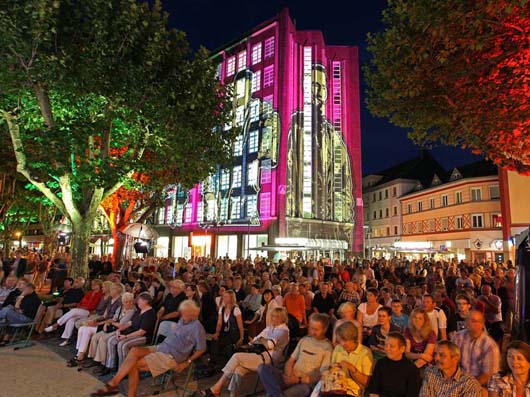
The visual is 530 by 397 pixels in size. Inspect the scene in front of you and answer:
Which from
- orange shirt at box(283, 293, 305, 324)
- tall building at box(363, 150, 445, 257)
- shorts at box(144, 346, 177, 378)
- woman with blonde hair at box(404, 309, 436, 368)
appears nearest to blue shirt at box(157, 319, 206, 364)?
shorts at box(144, 346, 177, 378)

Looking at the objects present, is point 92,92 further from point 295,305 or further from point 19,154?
point 295,305

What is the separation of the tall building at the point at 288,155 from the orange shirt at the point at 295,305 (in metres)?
25.1

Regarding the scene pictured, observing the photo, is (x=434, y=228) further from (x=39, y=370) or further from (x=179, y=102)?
(x=39, y=370)

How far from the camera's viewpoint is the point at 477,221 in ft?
126

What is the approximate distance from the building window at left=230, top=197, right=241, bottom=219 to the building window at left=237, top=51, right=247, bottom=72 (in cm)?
1429

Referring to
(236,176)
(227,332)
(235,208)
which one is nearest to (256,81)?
(236,176)

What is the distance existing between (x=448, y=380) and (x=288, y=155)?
33.1 meters

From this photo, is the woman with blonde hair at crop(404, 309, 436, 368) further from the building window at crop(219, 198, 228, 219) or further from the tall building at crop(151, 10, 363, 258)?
the building window at crop(219, 198, 228, 219)

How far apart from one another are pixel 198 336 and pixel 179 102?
31.8 ft

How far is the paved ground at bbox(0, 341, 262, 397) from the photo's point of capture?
243 inches

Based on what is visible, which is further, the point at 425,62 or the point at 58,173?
the point at 58,173

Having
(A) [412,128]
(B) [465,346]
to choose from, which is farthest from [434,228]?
(B) [465,346]

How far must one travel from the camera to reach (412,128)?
11.1m

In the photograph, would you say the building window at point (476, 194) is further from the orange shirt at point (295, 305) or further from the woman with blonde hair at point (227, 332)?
the woman with blonde hair at point (227, 332)
